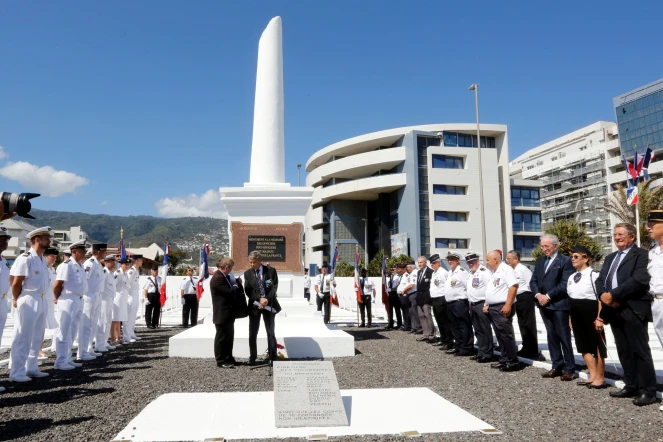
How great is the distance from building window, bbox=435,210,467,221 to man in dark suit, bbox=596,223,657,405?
44452 mm

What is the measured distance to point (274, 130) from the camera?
14.2 m

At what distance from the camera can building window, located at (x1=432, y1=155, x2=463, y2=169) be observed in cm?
5009

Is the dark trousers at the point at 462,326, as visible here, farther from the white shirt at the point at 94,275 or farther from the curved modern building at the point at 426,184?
the curved modern building at the point at 426,184

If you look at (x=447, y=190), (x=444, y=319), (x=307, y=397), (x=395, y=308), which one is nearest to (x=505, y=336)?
(x=444, y=319)

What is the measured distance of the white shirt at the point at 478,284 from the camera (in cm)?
851

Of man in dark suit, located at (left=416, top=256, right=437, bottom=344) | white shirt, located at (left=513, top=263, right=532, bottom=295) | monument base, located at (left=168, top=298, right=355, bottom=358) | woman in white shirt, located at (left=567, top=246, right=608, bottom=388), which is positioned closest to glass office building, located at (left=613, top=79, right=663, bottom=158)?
man in dark suit, located at (left=416, top=256, right=437, bottom=344)

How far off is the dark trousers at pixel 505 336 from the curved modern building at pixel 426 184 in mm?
41665

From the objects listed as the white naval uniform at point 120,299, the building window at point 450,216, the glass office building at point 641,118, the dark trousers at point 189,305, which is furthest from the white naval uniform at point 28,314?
the glass office building at point 641,118

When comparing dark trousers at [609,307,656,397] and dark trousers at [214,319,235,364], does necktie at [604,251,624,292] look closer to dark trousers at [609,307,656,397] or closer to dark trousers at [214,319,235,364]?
dark trousers at [609,307,656,397]

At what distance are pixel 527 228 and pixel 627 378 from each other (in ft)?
171

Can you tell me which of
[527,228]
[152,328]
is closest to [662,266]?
[152,328]

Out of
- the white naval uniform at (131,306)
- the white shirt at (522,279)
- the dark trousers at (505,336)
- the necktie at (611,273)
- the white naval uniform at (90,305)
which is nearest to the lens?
the necktie at (611,273)

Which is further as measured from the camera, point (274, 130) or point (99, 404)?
point (274, 130)

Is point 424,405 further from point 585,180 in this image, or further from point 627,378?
point 585,180
